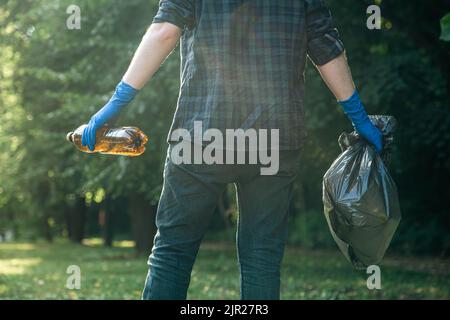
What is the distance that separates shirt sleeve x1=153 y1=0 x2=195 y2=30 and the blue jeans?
0.56 meters

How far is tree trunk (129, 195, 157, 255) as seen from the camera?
57.9 feet

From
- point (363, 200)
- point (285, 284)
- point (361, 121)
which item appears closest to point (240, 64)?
point (361, 121)

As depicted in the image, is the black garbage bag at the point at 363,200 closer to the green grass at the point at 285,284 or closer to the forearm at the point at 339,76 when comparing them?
the forearm at the point at 339,76

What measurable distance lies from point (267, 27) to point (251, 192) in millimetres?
666


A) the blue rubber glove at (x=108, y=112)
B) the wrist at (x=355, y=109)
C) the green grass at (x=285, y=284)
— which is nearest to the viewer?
the blue rubber glove at (x=108, y=112)

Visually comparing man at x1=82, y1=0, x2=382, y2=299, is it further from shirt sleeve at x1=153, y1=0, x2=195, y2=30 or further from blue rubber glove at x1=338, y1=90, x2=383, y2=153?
blue rubber glove at x1=338, y1=90, x2=383, y2=153

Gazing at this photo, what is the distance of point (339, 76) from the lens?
10.2 ft

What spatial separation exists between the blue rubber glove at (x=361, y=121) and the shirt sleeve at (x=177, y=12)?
2.67 feet

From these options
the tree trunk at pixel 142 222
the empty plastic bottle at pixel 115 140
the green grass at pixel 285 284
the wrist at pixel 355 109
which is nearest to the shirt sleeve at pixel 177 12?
the empty plastic bottle at pixel 115 140

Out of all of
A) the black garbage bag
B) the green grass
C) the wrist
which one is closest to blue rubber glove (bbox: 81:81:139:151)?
the wrist

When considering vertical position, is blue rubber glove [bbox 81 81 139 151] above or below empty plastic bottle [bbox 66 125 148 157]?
above

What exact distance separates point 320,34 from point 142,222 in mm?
15087

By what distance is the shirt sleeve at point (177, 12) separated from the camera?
114 inches

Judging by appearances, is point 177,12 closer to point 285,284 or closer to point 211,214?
point 211,214
